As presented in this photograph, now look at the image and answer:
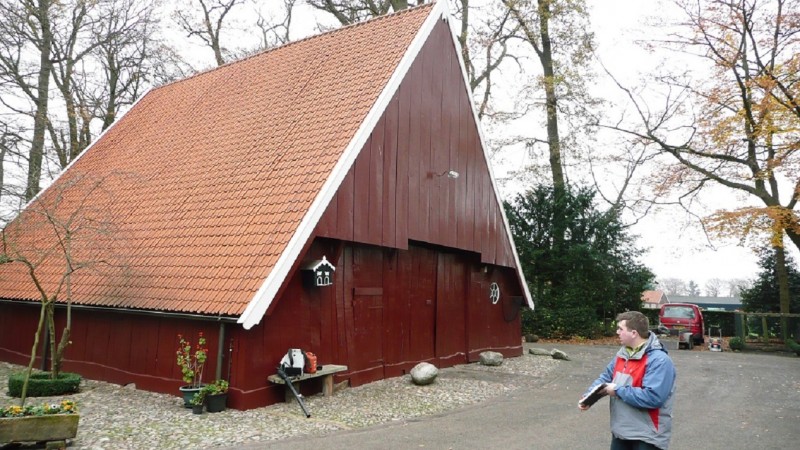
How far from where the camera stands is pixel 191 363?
9.37 m

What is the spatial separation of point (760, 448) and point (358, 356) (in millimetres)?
6406

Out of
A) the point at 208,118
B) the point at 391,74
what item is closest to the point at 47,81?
the point at 208,118

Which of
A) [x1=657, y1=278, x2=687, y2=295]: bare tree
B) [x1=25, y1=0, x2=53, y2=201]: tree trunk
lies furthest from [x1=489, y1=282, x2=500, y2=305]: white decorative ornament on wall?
[x1=657, y1=278, x2=687, y2=295]: bare tree

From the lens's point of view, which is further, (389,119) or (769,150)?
(769,150)

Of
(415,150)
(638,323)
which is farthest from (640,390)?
(415,150)

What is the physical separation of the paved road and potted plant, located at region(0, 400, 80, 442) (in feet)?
7.38

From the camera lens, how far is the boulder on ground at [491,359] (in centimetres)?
1478

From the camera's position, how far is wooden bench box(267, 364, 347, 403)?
29.4ft

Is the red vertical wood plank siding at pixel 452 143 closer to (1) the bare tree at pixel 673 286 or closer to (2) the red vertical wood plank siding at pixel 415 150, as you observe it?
(2) the red vertical wood plank siding at pixel 415 150

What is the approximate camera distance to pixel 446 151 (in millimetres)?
13703

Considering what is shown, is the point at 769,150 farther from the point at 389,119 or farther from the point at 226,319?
the point at 226,319

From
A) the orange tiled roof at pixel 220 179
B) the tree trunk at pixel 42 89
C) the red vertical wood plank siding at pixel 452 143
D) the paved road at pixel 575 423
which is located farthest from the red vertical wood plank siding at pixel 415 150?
the tree trunk at pixel 42 89

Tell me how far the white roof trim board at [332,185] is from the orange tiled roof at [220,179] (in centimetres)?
11

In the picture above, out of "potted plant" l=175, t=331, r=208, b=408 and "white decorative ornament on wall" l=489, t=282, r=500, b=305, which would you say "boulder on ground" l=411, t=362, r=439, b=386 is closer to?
"potted plant" l=175, t=331, r=208, b=408
